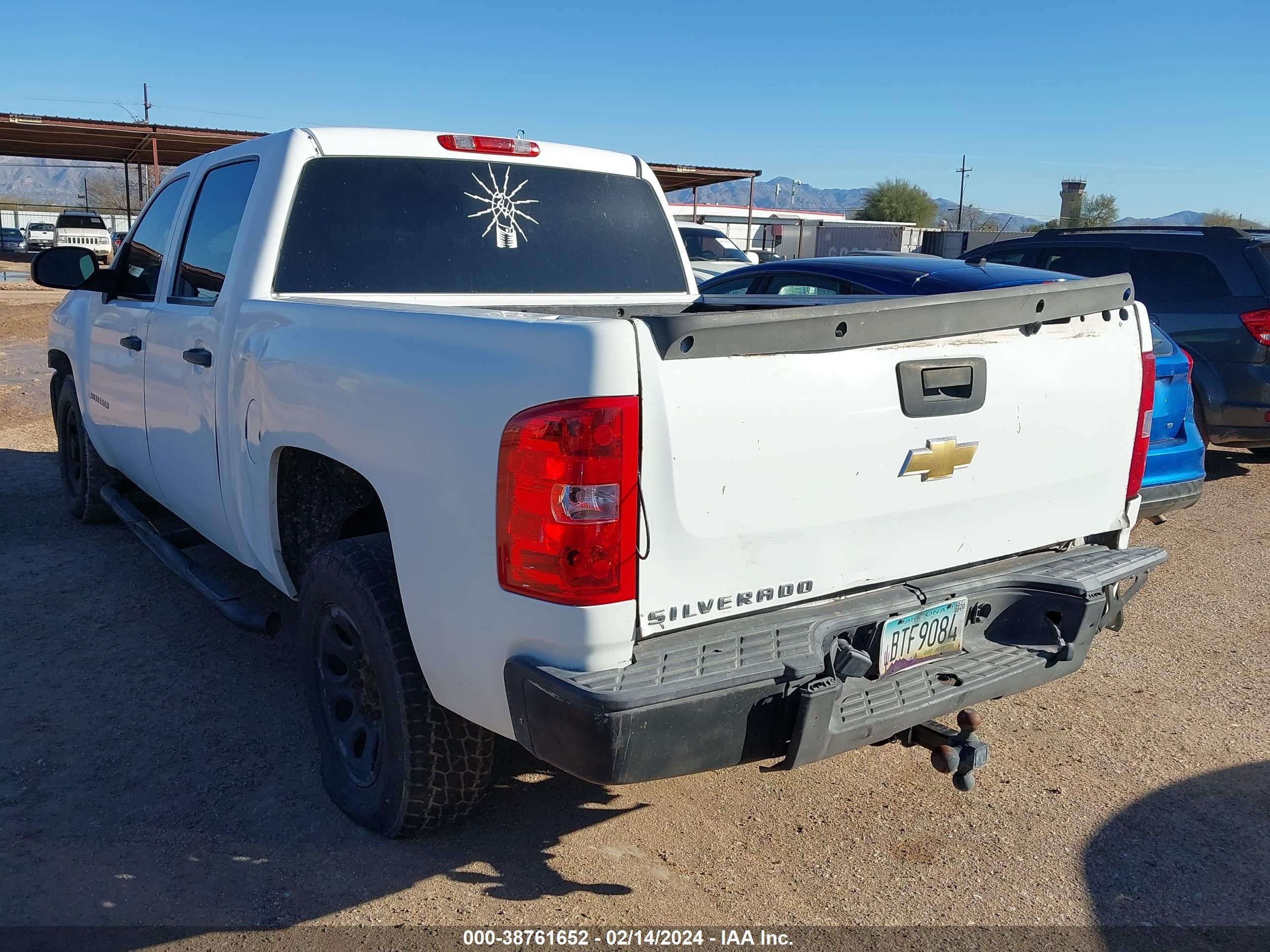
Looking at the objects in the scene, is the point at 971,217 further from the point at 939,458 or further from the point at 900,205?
the point at 939,458

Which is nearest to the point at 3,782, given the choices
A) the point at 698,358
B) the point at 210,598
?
the point at 210,598

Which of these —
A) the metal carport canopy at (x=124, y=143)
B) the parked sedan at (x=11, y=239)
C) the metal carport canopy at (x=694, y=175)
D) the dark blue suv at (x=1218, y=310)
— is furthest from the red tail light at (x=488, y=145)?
the parked sedan at (x=11, y=239)

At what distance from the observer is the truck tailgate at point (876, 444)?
2.39 meters

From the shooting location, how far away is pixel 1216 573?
582cm

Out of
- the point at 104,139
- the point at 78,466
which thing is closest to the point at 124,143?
the point at 104,139

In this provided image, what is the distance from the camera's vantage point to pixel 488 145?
165 inches

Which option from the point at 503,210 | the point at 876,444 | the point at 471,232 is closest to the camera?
the point at 876,444

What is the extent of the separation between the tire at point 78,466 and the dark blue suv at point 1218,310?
628cm

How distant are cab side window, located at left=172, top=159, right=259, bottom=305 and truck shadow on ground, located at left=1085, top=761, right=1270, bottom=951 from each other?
349 centimetres

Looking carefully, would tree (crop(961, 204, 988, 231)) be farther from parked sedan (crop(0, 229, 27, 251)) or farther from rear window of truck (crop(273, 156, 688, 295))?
rear window of truck (crop(273, 156, 688, 295))

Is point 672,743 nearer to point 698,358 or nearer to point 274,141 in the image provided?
point 698,358

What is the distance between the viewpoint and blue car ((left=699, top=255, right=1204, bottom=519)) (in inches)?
222

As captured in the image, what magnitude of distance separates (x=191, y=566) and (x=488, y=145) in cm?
210

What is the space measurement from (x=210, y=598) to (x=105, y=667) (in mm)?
785
